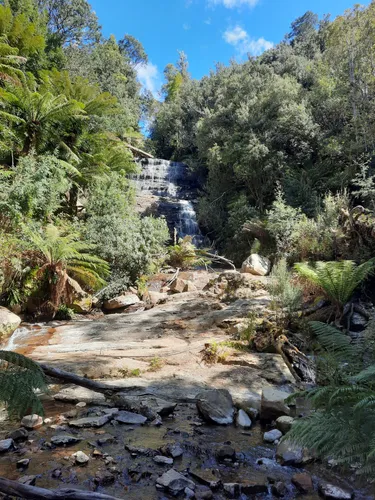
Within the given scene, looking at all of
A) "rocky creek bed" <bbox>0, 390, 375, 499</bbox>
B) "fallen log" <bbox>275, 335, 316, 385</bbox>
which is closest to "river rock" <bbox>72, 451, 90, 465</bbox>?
"rocky creek bed" <bbox>0, 390, 375, 499</bbox>

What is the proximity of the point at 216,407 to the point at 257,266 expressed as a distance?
6665 millimetres

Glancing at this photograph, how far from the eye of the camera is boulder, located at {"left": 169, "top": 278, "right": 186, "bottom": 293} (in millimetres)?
8774

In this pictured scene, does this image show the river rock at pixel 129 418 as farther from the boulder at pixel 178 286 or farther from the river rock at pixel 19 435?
the boulder at pixel 178 286

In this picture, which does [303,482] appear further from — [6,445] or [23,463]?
[6,445]

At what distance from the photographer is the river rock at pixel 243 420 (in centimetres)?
278

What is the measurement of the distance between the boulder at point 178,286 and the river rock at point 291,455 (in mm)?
6495

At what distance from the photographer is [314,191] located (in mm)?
11422

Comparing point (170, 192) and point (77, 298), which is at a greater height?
point (170, 192)

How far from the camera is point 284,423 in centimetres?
269

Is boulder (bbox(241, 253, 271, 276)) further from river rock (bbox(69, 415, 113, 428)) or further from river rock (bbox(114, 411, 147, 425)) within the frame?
river rock (bbox(69, 415, 113, 428))

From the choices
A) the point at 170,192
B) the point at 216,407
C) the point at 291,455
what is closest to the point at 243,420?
the point at 216,407

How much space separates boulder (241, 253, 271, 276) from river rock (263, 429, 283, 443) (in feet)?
21.9

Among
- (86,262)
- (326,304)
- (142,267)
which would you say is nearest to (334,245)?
(326,304)

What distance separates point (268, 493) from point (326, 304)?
400 cm
